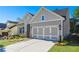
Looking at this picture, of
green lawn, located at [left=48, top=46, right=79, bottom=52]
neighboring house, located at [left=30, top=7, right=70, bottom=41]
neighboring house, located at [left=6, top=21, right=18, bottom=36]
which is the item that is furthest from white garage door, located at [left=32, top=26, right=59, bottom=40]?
neighboring house, located at [left=6, top=21, right=18, bottom=36]

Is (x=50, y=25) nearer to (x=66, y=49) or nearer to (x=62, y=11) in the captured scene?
(x=62, y=11)

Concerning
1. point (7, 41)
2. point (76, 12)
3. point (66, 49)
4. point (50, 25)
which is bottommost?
point (66, 49)

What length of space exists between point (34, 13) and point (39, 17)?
121mm

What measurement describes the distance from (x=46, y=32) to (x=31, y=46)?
0.33m

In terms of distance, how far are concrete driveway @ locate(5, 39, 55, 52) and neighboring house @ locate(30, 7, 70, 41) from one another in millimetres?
95

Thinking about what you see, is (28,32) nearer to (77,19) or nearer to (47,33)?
(47,33)

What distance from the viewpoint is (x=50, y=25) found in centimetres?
438

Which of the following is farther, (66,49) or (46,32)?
(46,32)

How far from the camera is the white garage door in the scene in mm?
4335

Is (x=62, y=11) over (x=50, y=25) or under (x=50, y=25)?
over

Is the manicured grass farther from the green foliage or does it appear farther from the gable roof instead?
the green foliage

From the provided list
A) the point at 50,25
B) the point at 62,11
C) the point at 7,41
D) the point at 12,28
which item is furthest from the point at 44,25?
the point at 7,41
